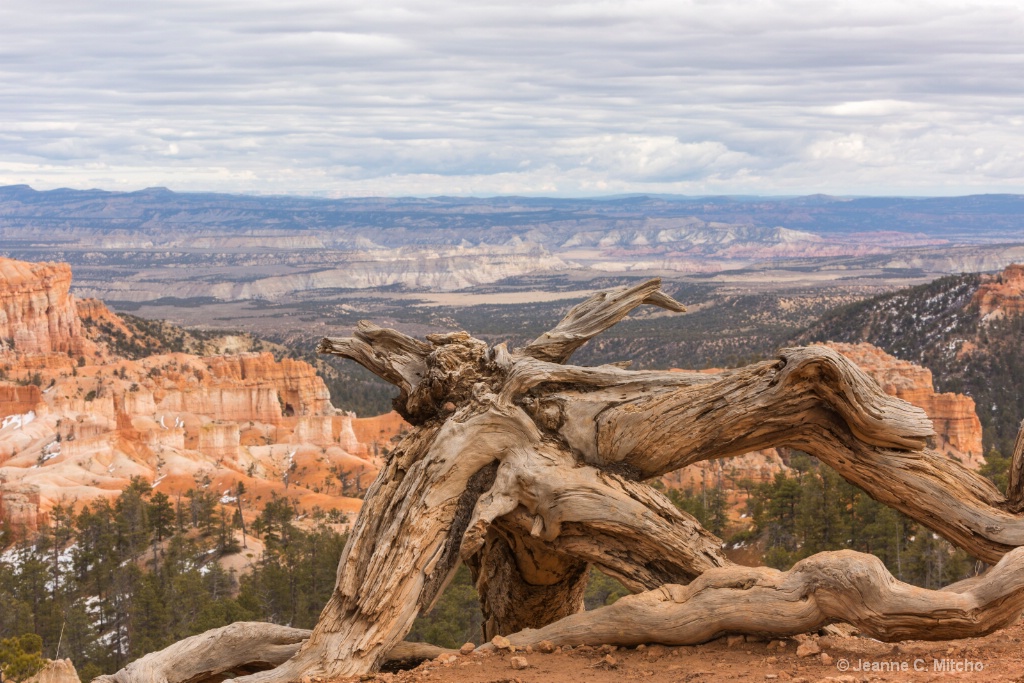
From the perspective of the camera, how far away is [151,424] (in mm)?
85500

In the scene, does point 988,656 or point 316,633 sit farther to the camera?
point 316,633

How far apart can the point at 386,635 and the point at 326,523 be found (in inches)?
1870

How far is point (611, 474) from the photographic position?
9.90m

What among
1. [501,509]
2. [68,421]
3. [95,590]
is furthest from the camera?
[68,421]

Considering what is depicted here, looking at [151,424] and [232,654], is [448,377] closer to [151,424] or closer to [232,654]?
[232,654]

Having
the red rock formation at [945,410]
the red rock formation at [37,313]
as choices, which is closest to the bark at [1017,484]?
the red rock formation at [945,410]

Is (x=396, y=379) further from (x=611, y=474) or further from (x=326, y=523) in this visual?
(x=326, y=523)

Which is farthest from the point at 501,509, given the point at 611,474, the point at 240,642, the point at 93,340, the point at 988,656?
the point at 93,340

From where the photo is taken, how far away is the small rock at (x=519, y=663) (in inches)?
326

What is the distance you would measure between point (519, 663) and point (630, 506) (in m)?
1.89

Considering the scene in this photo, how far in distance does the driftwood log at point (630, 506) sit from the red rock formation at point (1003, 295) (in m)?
99.7

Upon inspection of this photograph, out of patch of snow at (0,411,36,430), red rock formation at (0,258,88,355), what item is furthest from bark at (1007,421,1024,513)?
red rock formation at (0,258,88,355)

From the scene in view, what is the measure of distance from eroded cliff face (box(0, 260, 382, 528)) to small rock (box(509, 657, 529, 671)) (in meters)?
55.6

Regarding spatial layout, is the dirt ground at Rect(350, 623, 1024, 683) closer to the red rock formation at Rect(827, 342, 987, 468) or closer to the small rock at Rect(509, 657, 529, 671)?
the small rock at Rect(509, 657, 529, 671)
